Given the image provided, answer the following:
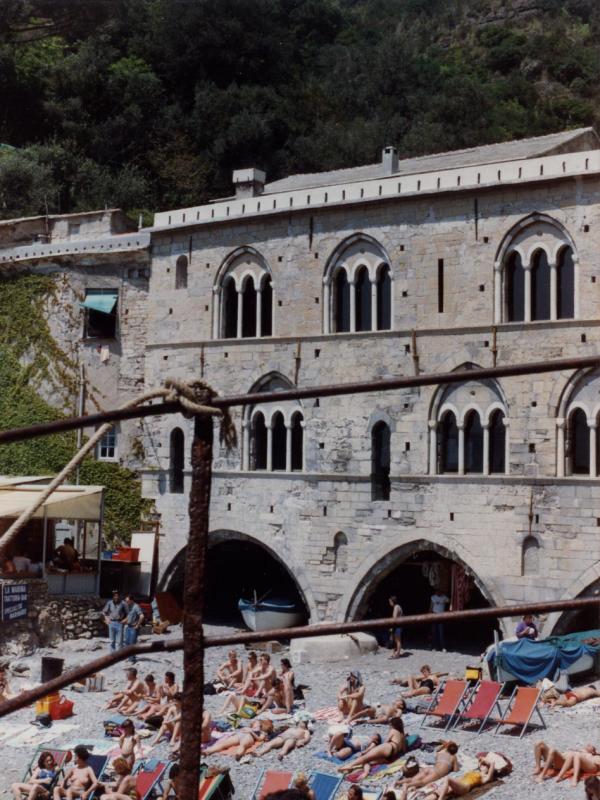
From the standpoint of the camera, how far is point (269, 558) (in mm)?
30344

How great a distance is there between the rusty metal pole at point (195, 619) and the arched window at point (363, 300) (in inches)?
866

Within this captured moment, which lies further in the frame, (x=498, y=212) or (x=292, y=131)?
(x=292, y=131)

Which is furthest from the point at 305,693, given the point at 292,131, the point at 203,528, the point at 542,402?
the point at 292,131

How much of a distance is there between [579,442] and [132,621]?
9.90m

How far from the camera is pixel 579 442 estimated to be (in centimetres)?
2414

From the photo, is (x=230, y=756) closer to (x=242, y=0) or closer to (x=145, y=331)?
(x=145, y=331)

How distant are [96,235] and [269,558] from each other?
993cm

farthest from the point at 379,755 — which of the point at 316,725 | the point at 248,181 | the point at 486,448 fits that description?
the point at 248,181

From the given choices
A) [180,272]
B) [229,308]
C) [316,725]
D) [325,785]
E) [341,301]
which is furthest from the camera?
[180,272]

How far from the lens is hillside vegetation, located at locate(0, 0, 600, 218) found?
49938 millimetres

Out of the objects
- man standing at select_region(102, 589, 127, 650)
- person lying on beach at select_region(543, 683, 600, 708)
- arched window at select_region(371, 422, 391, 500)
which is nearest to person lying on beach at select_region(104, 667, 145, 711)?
man standing at select_region(102, 589, 127, 650)

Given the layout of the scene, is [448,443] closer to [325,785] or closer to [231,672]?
[231,672]

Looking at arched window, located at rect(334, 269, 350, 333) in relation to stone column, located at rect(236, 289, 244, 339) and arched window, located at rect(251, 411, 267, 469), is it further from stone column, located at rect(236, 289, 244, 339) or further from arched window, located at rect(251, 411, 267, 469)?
arched window, located at rect(251, 411, 267, 469)

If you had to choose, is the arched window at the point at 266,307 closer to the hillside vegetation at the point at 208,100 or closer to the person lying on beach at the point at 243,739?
the person lying on beach at the point at 243,739
